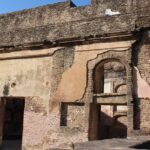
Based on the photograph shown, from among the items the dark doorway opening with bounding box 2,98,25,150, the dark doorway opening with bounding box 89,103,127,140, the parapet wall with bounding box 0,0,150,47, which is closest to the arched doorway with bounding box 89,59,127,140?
the dark doorway opening with bounding box 89,103,127,140

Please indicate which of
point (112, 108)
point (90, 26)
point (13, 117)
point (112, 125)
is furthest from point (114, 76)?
point (90, 26)

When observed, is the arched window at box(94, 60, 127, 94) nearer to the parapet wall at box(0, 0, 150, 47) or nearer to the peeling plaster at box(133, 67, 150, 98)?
the parapet wall at box(0, 0, 150, 47)

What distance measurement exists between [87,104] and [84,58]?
1.39m

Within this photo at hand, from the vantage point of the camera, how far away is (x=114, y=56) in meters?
9.30

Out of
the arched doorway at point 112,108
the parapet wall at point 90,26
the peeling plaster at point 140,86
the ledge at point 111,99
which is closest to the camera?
the peeling plaster at point 140,86

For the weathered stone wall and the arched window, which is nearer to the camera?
the weathered stone wall

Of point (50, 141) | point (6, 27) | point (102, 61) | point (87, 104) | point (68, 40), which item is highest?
point (6, 27)

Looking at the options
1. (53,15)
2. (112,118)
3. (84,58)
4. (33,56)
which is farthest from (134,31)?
(53,15)

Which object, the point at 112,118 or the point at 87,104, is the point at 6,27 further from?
the point at 87,104

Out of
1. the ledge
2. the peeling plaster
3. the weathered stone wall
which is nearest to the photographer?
the weathered stone wall

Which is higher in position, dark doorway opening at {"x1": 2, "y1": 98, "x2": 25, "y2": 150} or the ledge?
the ledge

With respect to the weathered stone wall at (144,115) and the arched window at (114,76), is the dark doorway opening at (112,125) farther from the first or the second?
the weathered stone wall at (144,115)

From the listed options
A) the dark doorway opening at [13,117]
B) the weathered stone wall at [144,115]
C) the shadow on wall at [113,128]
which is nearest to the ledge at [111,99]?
the weathered stone wall at [144,115]

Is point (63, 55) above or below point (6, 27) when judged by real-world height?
below
